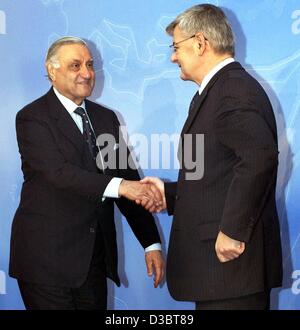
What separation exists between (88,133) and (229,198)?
84 cm

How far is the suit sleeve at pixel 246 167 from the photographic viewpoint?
5.94 ft

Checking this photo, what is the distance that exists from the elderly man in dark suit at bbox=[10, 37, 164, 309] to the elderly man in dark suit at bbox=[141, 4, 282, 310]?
0.40 meters

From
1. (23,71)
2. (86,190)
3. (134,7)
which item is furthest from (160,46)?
(86,190)

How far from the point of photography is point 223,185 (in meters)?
1.97

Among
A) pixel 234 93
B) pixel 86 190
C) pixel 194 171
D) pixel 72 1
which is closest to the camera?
pixel 234 93

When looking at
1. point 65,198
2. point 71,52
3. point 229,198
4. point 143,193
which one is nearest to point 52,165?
point 65,198

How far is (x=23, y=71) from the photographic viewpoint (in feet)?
9.75

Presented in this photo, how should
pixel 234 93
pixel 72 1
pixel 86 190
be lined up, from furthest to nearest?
pixel 72 1
pixel 86 190
pixel 234 93

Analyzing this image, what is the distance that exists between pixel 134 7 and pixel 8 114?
852 mm

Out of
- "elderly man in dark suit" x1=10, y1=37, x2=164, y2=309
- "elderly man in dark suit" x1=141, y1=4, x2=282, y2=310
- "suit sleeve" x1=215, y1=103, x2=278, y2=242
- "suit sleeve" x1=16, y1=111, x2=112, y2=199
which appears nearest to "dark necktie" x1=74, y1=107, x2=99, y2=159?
"elderly man in dark suit" x1=10, y1=37, x2=164, y2=309

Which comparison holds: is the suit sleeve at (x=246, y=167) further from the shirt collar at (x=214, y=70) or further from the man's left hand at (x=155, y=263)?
the man's left hand at (x=155, y=263)

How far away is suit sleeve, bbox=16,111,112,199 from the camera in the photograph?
2326 millimetres
